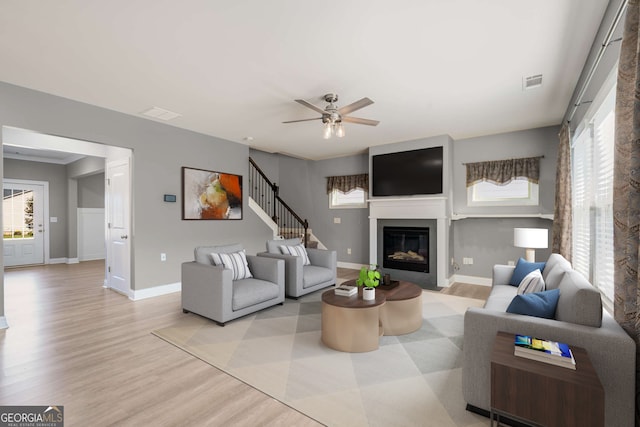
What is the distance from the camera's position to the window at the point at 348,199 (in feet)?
22.8

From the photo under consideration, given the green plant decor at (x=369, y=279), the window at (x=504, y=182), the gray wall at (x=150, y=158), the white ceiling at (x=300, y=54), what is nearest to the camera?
the white ceiling at (x=300, y=54)

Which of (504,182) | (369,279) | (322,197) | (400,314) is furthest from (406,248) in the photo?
(369,279)

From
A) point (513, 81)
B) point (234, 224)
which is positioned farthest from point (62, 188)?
point (513, 81)

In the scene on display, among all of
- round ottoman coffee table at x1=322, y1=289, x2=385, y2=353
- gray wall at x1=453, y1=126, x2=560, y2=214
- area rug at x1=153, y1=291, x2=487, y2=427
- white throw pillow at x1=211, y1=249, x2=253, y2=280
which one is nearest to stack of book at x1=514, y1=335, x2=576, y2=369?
area rug at x1=153, y1=291, x2=487, y2=427

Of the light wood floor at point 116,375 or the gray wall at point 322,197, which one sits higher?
the gray wall at point 322,197

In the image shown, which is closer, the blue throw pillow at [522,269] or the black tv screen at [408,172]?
the blue throw pillow at [522,269]

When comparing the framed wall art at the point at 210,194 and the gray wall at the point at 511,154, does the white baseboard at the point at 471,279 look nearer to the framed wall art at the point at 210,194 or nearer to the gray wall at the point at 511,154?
the gray wall at the point at 511,154

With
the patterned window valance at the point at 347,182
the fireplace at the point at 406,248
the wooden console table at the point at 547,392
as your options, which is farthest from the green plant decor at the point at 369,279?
the patterned window valance at the point at 347,182

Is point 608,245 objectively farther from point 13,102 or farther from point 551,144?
point 13,102

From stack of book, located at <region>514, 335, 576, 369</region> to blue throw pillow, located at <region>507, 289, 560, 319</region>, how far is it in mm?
287

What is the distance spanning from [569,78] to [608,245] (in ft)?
6.28

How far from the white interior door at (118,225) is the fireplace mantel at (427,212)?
4.39m

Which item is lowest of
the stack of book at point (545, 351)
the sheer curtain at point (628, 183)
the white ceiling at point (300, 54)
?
the stack of book at point (545, 351)

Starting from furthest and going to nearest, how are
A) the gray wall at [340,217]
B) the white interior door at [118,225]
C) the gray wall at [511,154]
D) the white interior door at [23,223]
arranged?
1. the white interior door at [23,223]
2. the gray wall at [340,217]
3. the gray wall at [511,154]
4. the white interior door at [118,225]
